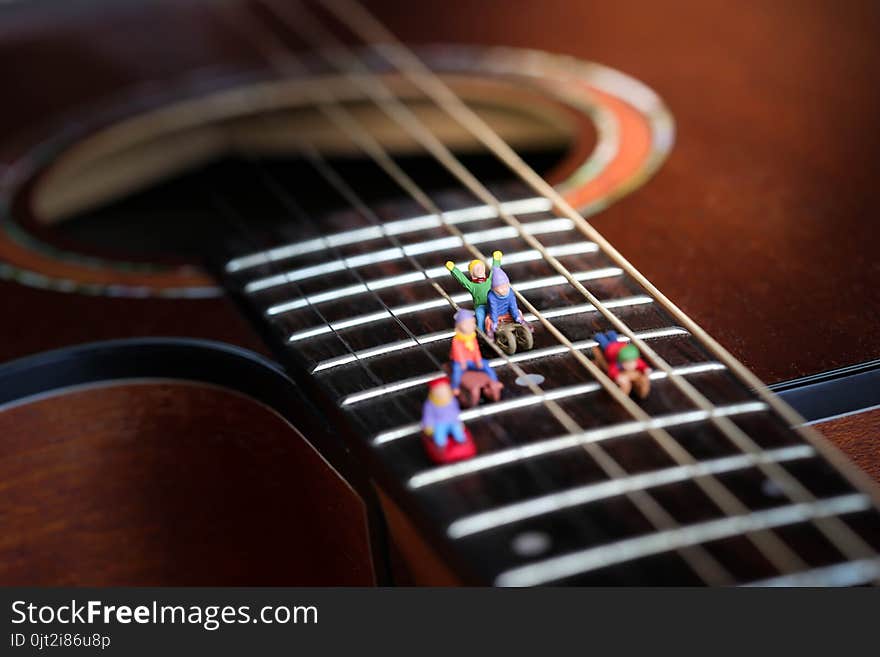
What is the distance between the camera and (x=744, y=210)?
90cm

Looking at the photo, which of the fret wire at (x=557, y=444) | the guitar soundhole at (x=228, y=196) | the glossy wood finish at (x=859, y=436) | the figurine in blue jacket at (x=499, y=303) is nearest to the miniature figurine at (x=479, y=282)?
the figurine in blue jacket at (x=499, y=303)

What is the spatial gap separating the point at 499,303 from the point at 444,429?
0.11 meters

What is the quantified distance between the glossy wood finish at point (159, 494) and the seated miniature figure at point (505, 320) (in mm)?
182

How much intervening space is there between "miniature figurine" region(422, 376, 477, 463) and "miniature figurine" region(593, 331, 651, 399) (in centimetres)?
10

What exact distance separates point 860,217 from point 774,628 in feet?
1.59

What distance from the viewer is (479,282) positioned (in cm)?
67

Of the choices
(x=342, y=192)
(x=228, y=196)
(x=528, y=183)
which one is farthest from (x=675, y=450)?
(x=228, y=196)

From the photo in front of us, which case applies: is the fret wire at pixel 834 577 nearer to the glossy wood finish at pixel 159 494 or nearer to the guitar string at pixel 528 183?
the guitar string at pixel 528 183

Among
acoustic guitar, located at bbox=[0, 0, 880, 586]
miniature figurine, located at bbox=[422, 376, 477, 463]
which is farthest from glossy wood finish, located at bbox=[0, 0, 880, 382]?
miniature figurine, located at bbox=[422, 376, 477, 463]

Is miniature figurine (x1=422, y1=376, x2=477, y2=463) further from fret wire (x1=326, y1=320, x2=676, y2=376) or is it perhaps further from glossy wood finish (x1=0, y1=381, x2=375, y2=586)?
glossy wood finish (x1=0, y1=381, x2=375, y2=586)

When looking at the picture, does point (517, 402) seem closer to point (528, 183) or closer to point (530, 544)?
point (530, 544)

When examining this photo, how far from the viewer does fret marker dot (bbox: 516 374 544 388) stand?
636 mm

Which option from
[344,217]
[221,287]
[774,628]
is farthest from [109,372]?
[774,628]

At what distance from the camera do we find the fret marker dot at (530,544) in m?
0.53
